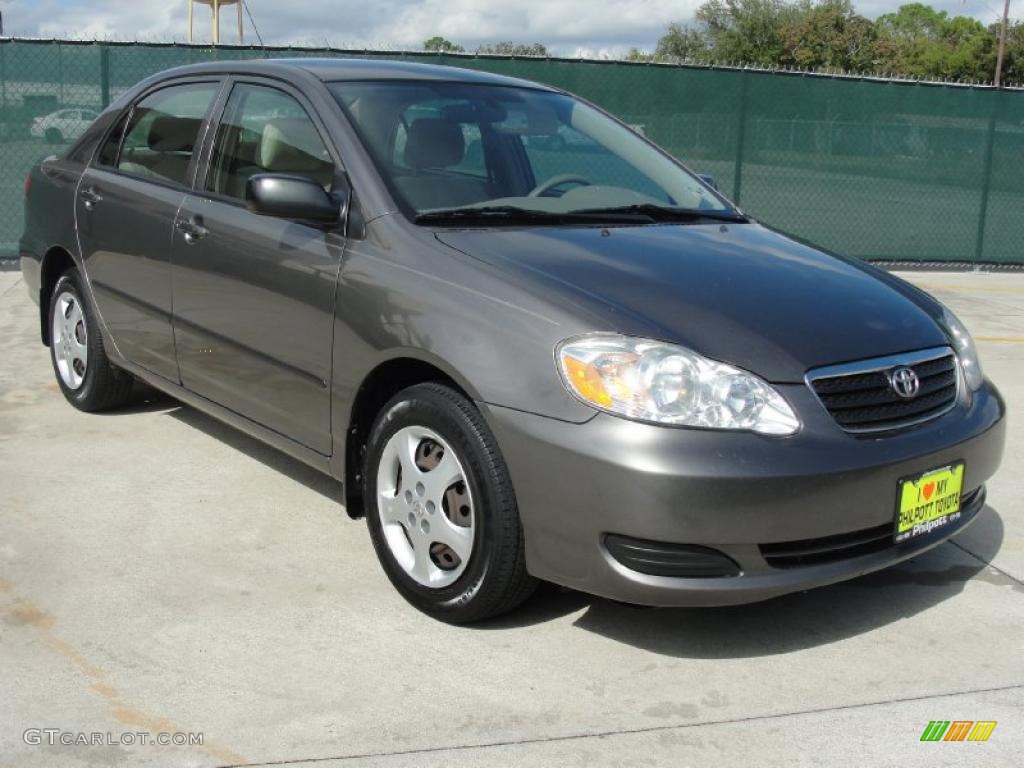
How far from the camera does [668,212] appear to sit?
4.45 meters

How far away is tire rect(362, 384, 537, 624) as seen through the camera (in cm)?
336

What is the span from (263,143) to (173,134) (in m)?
0.78

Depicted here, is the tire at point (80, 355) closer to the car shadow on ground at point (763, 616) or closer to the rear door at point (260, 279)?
the rear door at point (260, 279)

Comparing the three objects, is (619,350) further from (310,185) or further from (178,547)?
(178,547)

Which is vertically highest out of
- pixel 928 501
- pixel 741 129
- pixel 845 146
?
pixel 741 129

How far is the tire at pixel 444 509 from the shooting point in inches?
132

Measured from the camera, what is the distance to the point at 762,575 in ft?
10.7

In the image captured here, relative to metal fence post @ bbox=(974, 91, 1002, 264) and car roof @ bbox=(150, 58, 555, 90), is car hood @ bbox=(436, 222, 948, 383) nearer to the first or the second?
car roof @ bbox=(150, 58, 555, 90)

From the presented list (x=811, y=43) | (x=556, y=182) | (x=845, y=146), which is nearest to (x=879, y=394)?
(x=556, y=182)

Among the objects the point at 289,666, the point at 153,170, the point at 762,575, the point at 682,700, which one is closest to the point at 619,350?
the point at 762,575

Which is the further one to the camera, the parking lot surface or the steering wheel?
the steering wheel

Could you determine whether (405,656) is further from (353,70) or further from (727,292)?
(353,70)

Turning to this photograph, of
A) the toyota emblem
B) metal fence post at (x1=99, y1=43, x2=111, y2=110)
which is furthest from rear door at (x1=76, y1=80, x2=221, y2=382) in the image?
metal fence post at (x1=99, y1=43, x2=111, y2=110)

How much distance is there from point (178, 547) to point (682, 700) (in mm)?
1904
